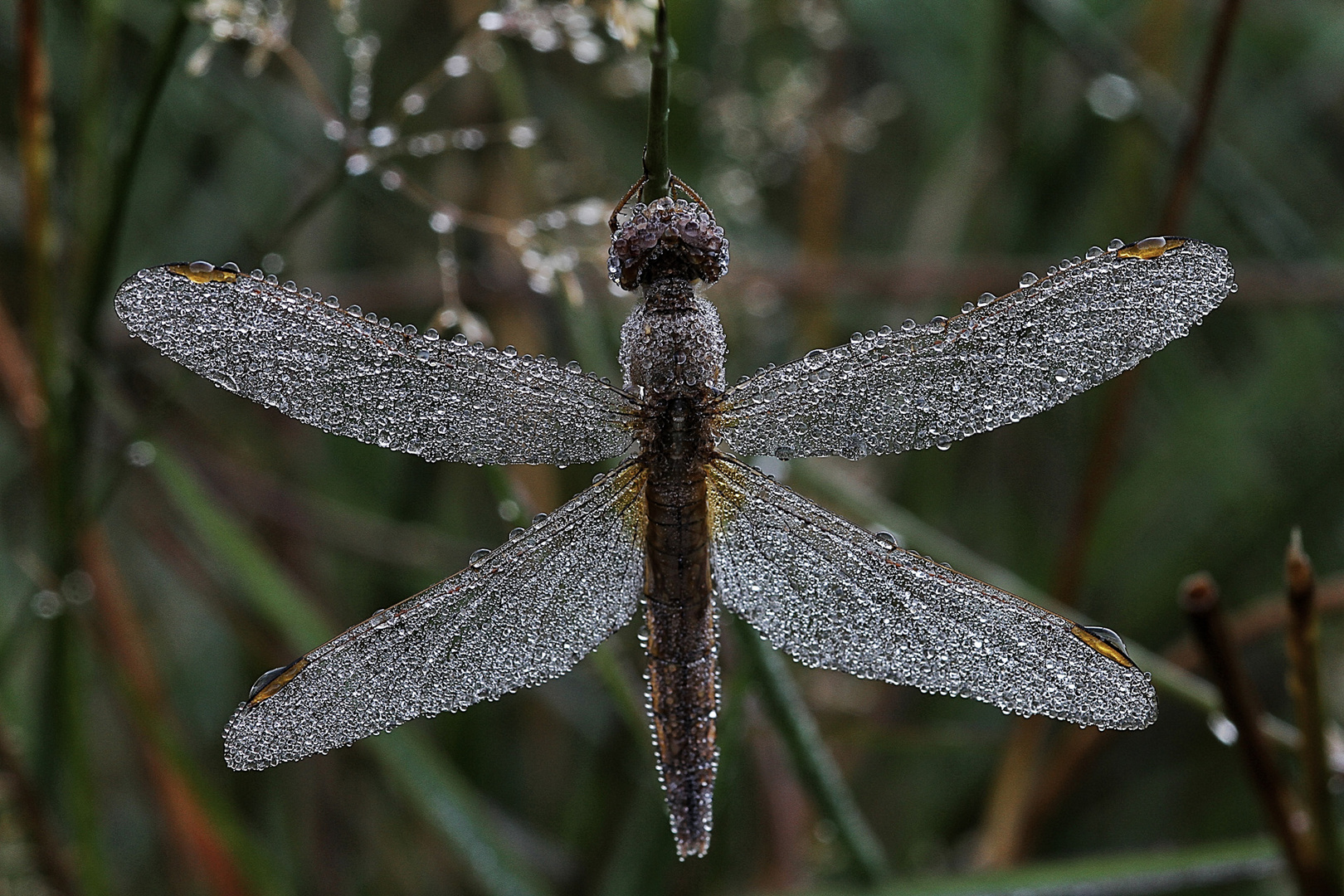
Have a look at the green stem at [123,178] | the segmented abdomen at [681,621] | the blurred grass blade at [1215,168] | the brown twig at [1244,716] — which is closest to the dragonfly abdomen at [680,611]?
the segmented abdomen at [681,621]

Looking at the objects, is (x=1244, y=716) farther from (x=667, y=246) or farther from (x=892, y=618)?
(x=667, y=246)

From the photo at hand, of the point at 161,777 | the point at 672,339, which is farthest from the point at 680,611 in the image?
the point at 161,777

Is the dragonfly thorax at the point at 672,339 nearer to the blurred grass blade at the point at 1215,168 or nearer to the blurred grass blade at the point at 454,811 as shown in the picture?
the blurred grass blade at the point at 454,811

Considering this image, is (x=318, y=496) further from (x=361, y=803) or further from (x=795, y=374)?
(x=795, y=374)

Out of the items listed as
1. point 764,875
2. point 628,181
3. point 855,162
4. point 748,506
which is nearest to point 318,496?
point 628,181

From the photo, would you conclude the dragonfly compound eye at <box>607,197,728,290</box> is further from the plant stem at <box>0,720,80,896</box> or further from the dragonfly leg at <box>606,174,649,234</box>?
the plant stem at <box>0,720,80,896</box>

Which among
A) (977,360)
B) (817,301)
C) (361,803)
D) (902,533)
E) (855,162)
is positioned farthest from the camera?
(855,162)
